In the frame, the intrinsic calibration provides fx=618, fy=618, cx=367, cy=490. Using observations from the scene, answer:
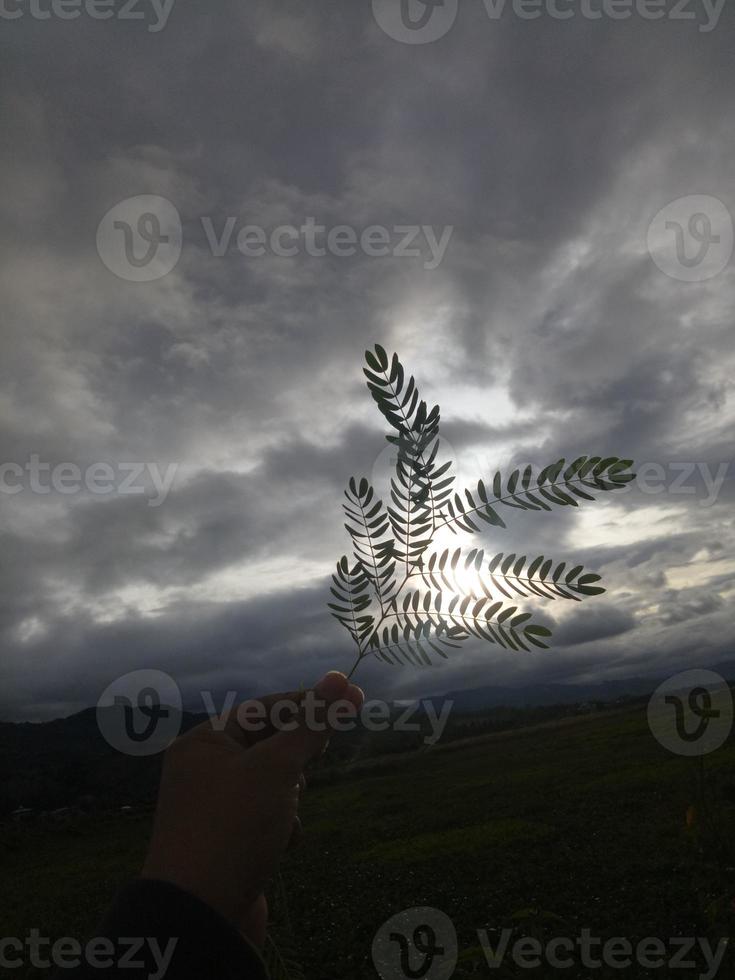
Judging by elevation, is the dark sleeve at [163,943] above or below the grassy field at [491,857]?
above

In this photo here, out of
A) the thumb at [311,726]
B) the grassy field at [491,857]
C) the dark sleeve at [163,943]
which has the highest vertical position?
the thumb at [311,726]

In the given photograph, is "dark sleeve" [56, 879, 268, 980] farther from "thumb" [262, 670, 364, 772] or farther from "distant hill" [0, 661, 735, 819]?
"distant hill" [0, 661, 735, 819]

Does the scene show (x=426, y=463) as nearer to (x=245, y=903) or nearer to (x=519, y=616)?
(x=519, y=616)

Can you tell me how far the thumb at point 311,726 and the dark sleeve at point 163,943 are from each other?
15.1 inches

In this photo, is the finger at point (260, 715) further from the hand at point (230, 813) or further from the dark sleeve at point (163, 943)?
the dark sleeve at point (163, 943)

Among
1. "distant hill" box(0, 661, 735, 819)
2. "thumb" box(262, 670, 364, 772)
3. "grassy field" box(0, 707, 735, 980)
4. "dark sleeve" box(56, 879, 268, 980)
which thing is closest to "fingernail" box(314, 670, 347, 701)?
"thumb" box(262, 670, 364, 772)

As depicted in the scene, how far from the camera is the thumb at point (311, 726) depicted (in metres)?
1.65

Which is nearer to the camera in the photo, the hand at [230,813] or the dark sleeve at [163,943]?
the dark sleeve at [163,943]

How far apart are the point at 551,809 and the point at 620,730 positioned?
27.0m

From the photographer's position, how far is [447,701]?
8.01 feet

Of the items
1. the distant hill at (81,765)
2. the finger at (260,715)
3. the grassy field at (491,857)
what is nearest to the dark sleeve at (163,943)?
the finger at (260,715)

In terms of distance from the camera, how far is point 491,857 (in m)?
21.9

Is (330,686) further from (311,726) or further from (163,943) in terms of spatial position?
(163,943)

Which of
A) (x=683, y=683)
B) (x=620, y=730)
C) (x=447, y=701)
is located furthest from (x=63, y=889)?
(x=620, y=730)
